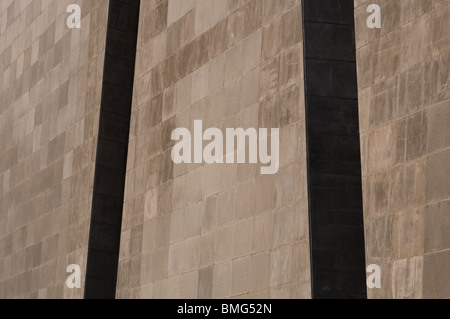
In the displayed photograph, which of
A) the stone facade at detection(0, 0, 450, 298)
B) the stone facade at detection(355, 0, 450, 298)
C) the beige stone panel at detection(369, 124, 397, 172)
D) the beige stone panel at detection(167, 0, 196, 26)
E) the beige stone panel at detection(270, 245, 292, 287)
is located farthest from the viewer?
the beige stone panel at detection(167, 0, 196, 26)

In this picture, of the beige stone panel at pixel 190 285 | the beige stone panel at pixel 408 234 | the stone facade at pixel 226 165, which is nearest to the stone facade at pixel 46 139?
the stone facade at pixel 226 165

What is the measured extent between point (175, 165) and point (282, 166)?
16.5 ft

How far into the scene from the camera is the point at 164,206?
24.2 meters

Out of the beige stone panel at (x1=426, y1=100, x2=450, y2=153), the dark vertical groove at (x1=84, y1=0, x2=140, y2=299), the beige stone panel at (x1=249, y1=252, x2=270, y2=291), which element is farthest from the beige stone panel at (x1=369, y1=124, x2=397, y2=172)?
the dark vertical groove at (x1=84, y1=0, x2=140, y2=299)

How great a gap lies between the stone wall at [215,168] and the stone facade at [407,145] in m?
1.91

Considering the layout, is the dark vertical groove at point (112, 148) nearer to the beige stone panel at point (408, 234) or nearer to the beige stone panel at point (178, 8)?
the beige stone panel at point (178, 8)

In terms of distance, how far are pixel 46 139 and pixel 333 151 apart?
57.5 ft

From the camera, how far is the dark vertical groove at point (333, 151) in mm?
18188

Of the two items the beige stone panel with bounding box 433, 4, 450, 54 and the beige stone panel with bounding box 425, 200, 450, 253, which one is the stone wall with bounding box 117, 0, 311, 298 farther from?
the beige stone panel with bounding box 433, 4, 450, 54

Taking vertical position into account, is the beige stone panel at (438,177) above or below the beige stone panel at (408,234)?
above

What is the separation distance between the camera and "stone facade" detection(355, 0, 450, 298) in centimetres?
1570

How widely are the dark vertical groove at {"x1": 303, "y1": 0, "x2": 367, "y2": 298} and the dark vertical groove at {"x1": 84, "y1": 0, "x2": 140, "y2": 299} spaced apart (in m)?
10.6

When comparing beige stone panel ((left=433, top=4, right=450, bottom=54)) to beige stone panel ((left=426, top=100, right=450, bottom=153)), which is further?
beige stone panel ((left=433, top=4, right=450, bottom=54))
